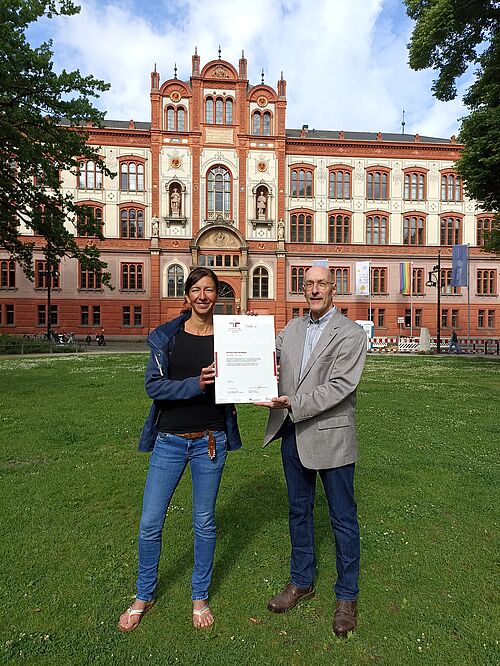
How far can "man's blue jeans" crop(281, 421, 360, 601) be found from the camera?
3271mm

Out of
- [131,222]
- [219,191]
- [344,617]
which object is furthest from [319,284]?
[131,222]

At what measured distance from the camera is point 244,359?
3057 millimetres

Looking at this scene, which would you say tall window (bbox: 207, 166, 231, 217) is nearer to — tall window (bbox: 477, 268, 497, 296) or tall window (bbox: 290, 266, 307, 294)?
tall window (bbox: 290, 266, 307, 294)

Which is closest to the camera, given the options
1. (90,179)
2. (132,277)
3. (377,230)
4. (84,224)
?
(84,224)

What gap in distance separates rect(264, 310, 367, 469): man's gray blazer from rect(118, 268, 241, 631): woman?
586mm

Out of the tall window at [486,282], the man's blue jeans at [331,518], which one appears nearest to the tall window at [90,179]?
the tall window at [486,282]

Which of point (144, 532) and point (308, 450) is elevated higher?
point (308, 450)

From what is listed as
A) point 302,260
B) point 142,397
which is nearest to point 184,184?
point 302,260

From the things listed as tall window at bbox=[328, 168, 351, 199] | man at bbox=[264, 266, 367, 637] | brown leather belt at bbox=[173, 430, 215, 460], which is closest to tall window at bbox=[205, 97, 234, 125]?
tall window at bbox=[328, 168, 351, 199]

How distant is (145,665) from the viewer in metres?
2.86

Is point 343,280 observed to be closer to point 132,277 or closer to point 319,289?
point 132,277

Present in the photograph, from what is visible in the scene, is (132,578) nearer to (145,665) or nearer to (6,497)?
(145,665)

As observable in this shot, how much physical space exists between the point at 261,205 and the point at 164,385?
4176 cm

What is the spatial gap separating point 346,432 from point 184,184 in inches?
1657
